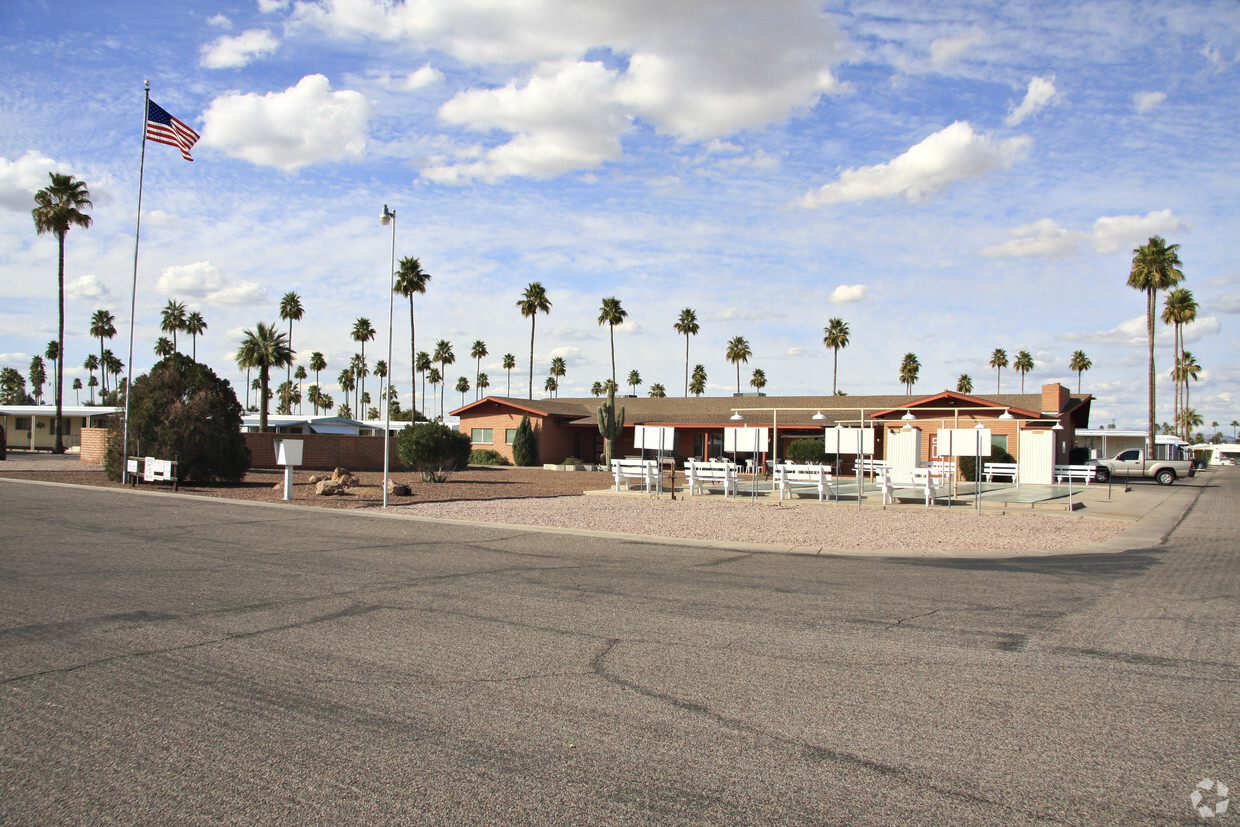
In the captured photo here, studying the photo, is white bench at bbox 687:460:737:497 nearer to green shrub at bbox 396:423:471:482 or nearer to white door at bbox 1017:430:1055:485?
green shrub at bbox 396:423:471:482

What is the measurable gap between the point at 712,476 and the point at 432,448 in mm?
9814

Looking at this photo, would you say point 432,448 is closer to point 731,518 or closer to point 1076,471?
point 731,518

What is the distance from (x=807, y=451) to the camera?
40750 mm

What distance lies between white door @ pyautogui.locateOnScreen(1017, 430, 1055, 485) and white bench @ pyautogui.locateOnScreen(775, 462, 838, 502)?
29.9 ft

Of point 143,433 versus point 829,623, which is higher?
point 143,433

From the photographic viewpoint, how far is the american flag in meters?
23.6

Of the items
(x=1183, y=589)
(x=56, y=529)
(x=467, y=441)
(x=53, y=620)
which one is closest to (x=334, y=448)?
(x=467, y=441)

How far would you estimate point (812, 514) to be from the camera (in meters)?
18.1

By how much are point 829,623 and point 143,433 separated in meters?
23.4

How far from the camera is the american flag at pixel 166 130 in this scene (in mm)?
23589

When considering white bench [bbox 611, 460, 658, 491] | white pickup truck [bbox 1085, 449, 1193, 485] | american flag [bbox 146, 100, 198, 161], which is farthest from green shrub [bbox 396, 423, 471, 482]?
white pickup truck [bbox 1085, 449, 1193, 485]

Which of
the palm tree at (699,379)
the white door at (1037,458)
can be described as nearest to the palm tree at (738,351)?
the palm tree at (699,379)

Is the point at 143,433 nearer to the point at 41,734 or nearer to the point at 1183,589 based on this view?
the point at 41,734

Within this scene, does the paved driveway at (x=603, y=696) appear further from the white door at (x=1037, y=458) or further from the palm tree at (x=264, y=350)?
the palm tree at (x=264, y=350)
